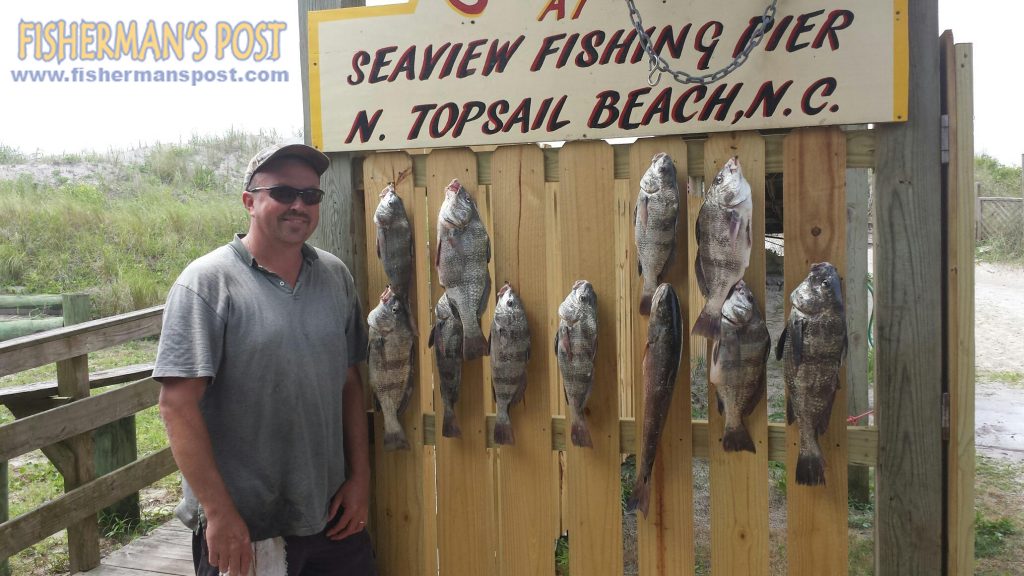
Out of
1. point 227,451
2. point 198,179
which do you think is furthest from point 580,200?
point 198,179

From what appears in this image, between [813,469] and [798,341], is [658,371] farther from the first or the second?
[813,469]

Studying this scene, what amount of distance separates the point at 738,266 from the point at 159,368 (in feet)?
5.81

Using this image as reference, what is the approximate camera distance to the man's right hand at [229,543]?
226 centimetres

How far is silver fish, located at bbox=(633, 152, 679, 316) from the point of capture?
7.86 ft

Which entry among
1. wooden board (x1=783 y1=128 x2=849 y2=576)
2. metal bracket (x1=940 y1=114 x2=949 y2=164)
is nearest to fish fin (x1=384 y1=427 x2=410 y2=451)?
wooden board (x1=783 y1=128 x2=849 y2=576)

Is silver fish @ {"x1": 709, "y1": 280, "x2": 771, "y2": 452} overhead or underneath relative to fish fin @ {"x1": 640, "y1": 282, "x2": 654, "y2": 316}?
underneath

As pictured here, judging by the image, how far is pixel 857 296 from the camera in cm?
518

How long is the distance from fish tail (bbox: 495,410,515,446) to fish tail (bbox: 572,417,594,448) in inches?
9.9

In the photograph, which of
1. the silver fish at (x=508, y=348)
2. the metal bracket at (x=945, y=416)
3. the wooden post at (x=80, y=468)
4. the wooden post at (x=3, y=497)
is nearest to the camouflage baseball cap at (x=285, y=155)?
the silver fish at (x=508, y=348)

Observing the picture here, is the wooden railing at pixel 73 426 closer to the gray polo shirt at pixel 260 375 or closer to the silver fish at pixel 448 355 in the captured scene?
the gray polo shirt at pixel 260 375

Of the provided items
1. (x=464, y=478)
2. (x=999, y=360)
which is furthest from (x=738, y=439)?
(x=999, y=360)

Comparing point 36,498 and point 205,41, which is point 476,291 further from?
point 205,41

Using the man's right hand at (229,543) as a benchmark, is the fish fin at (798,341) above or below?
above

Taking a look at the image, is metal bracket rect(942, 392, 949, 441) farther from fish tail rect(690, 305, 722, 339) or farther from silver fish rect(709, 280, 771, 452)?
fish tail rect(690, 305, 722, 339)
